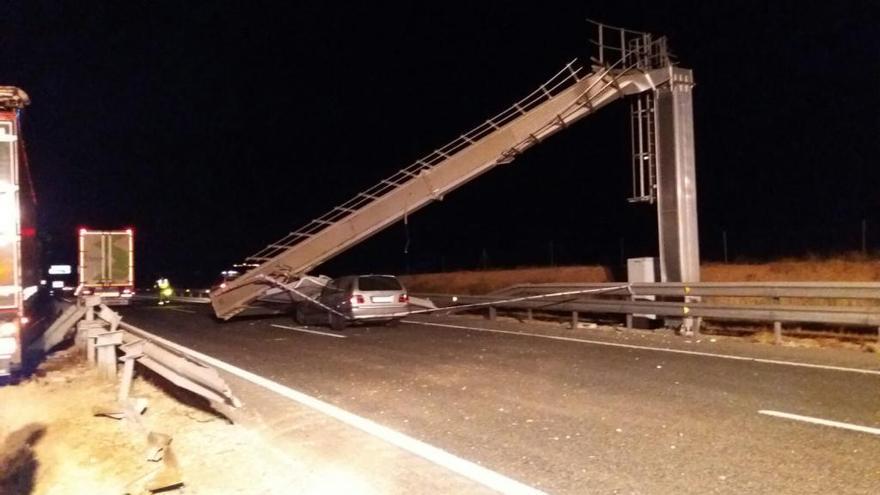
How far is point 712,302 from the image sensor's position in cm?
1641

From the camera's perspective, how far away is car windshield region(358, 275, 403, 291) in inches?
808

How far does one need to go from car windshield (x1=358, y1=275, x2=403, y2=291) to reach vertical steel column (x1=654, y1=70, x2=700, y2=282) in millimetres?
7183

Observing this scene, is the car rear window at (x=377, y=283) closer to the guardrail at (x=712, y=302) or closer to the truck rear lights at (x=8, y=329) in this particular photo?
the guardrail at (x=712, y=302)

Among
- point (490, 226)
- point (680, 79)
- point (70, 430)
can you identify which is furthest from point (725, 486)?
point (490, 226)

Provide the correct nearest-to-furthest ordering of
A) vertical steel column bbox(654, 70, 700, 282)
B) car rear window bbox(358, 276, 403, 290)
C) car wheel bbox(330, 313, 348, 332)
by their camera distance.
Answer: vertical steel column bbox(654, 70, 700, 282) → car wheel bbox(330, 313, 348, 332) → car rear window bbox(358, 276, 403, 290)

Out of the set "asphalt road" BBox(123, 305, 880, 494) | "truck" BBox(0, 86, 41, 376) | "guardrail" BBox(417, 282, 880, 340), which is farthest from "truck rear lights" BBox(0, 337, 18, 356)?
"guardrail" BBox(417, 282, 880, 340)

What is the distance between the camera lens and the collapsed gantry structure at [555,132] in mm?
17547

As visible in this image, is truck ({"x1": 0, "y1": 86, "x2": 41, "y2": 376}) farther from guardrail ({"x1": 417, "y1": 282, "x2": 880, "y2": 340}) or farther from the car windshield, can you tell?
guardrail ({"x1": 417, "y1": 282, "x2": 880, "y2": 340})

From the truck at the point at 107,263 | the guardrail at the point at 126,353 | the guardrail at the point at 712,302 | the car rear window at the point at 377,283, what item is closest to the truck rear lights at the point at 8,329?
the guardrail at the point at 126,353

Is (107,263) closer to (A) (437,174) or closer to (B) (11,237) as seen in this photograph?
(A) (437,174)

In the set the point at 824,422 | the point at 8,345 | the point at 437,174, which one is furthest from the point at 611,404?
the point at 437,174

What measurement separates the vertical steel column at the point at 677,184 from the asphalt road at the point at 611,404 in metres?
2.55

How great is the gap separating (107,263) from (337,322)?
1234cm

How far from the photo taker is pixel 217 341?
706 inches
